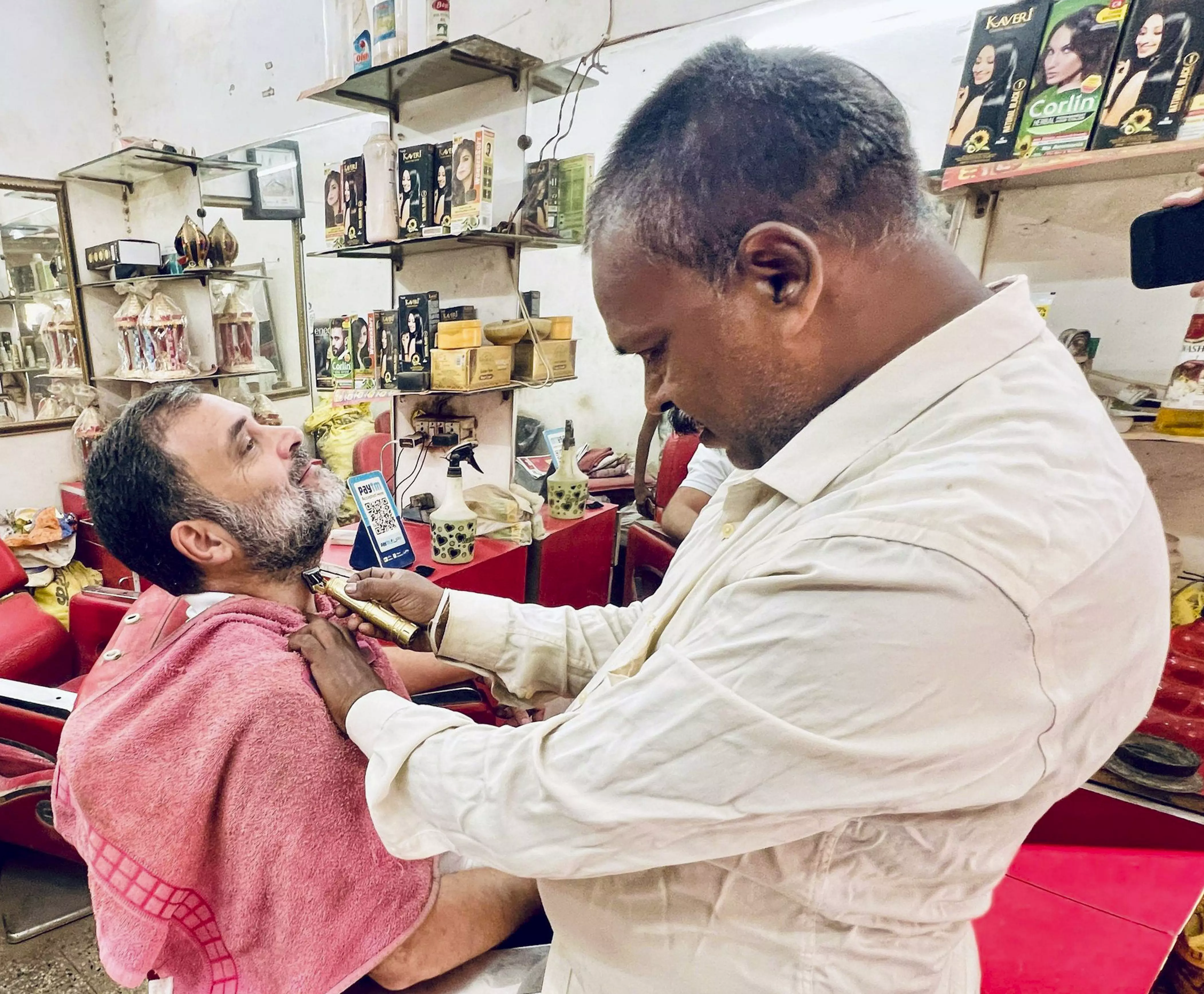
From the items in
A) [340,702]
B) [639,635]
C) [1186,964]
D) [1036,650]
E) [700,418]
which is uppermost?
[700,418]

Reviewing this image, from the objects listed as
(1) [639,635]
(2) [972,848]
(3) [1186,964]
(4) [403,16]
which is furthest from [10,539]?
(3) [1186,964]

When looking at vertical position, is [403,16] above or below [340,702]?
above

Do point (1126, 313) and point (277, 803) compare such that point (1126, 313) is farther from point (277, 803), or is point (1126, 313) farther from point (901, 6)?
point (277, 803)

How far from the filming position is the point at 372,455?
9.62 ft

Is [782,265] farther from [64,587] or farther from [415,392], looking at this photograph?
[64,587]

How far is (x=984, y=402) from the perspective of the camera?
55 cm

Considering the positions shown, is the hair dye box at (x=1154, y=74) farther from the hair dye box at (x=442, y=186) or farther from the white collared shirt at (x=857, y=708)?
the hair dye box at (x=442, y=186)

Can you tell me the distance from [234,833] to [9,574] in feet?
6.99

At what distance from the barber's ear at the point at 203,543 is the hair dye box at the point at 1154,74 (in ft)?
6.68

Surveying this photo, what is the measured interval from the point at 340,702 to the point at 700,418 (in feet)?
2.28

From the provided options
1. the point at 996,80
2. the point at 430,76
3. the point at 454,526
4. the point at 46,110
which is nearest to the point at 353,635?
the point at 454,526

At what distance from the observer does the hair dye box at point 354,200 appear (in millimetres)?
2186

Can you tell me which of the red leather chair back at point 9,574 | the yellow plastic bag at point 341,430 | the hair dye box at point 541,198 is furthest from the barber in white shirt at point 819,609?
the yellow plastic bag at point 341,430

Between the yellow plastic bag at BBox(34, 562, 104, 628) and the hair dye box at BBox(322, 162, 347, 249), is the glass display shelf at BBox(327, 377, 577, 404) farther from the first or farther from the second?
the yellow plastic bag at BBox(34, 562, 104, 628)
